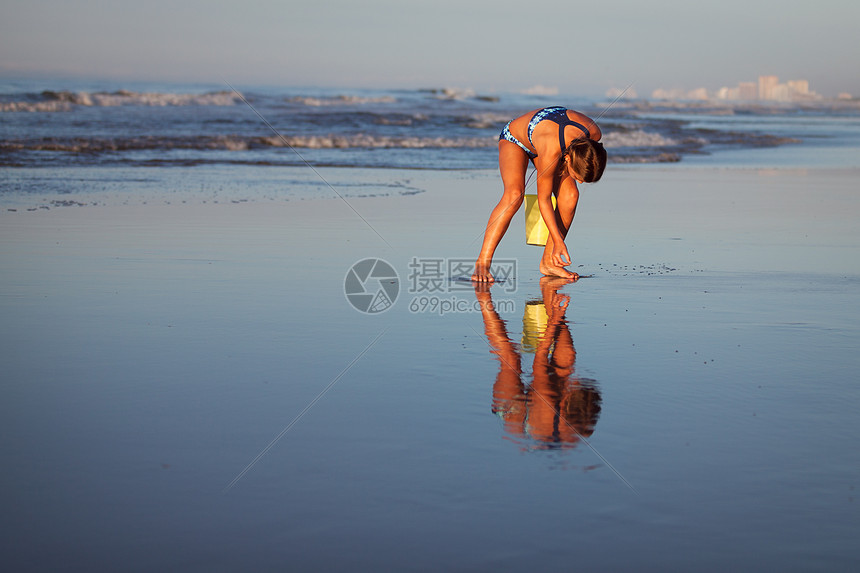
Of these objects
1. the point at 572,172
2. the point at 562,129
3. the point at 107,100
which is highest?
the point at 107,100

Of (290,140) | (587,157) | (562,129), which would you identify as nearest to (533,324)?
(587,157)

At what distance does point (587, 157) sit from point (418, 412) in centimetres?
331

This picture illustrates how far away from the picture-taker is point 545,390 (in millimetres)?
3688

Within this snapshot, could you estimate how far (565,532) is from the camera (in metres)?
2.38

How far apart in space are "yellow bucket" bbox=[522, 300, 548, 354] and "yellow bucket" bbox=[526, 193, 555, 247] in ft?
4.86

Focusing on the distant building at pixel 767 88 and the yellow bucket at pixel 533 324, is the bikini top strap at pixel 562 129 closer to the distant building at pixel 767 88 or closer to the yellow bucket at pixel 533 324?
the yellow bucket at pixel 533 324

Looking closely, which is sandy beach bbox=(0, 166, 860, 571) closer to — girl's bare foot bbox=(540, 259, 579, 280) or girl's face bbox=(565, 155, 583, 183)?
girl's bare foot bbox=(540, 259, 579, 280)

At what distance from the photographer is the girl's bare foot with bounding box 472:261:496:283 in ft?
20.6

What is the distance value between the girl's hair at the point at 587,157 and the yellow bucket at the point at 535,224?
0.71m

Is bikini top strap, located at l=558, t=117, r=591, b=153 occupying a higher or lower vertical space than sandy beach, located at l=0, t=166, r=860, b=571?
higher

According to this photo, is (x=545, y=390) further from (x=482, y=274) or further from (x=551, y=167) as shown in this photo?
(x=551, y=167)

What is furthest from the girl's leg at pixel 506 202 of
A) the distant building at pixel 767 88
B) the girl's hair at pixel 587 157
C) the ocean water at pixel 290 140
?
the distant building at pixel 767 88

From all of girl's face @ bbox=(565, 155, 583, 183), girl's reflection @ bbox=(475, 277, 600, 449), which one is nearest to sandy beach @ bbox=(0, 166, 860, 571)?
girl's reflection @ bbox=(475, 277, 600, 449)

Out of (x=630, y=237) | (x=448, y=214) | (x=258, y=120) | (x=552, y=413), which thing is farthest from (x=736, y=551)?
(x=258, y=120)
